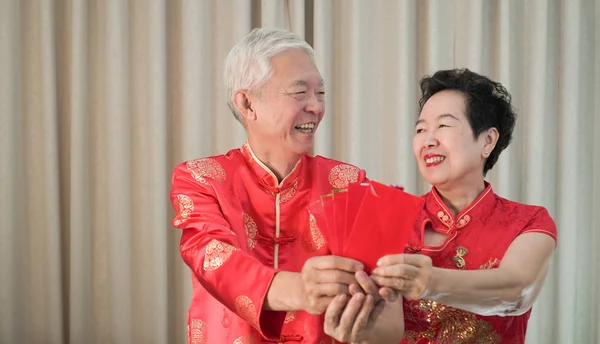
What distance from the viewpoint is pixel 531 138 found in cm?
362

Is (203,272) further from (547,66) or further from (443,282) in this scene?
(547,66)

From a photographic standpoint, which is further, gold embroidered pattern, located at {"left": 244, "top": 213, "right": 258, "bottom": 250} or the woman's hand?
gold embroidered pattern, located at {"left": 244, "top": 213, "right": 258, "bottom": 250}

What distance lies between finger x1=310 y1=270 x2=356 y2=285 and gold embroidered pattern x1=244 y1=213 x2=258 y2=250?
1.16 feet

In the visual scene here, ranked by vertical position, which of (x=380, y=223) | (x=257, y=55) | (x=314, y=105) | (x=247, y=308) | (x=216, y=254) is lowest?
(x=247, y=308)

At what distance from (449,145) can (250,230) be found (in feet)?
1.77

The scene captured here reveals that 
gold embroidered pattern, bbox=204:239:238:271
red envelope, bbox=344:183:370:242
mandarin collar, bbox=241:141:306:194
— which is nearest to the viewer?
red envelope, bbox=344:183:370:242

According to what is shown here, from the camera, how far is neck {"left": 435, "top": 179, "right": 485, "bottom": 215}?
1.96 meters

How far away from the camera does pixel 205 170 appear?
6.36 ft

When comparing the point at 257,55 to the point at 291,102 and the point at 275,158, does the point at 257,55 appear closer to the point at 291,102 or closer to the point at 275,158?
the point at 291,102

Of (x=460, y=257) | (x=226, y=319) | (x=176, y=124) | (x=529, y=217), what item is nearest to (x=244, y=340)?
(x=226, y=319)

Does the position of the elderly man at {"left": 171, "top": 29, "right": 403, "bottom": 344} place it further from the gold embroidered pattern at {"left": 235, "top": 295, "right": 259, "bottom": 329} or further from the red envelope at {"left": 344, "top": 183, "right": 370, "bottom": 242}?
the red envelope at {"left": 344, "top": 183, "right": 370, "bottom": 242}

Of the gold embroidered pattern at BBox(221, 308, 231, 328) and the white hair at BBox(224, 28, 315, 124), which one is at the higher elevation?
the white hair at BBox(224, 28, 315, 124)

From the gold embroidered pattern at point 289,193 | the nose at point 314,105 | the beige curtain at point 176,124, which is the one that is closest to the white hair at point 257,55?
the nose at point 314,105

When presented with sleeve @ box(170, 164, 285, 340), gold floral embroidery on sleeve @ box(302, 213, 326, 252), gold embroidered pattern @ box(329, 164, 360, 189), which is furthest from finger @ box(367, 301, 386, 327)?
gold embroidered pattern @ box(329, 164, 360, 189)
